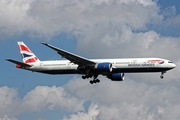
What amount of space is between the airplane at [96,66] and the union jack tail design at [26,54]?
1838mm

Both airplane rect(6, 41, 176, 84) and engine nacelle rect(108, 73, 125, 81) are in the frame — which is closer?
airplane rect(6, 41, 176, 84)

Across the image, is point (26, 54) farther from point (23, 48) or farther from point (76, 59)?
point (76, 59)

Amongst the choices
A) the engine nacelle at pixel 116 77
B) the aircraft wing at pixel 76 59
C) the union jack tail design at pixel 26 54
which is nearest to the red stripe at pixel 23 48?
the union jack tail design at pixel 26 54

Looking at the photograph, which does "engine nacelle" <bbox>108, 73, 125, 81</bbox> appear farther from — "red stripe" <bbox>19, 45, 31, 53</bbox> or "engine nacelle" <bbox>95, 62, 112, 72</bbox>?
"red stripe" <bbox>19, 45, 31, 53</bbox>

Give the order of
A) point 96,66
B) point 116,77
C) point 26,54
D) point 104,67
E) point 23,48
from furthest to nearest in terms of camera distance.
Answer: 1. point 23,48
2. point 26,54
3. point 116,77
4. point 96,66
5. point 104,67

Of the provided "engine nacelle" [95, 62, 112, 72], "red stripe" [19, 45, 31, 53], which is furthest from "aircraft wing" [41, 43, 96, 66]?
"red stripe" [19, 45, 31, 53]

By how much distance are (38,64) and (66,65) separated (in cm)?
692

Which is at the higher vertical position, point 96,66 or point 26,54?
point 26,54

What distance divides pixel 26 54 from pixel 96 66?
21.1 meters

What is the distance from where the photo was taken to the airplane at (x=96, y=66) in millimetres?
108750

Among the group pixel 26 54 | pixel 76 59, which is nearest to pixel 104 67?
pixel 76 59

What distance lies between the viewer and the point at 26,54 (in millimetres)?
125438

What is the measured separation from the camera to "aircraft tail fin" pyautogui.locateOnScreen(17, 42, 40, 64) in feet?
404

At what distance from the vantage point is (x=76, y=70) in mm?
114875
